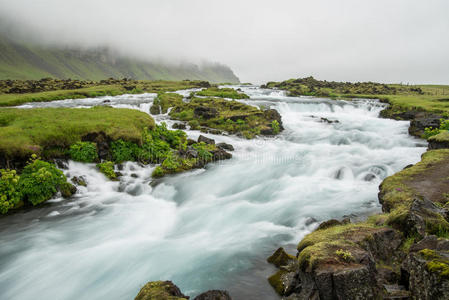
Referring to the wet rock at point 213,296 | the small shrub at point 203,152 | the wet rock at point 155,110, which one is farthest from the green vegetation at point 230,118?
the wet rock at point 213,296

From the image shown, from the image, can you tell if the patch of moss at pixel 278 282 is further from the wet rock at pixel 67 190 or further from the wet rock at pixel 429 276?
the wet rock at pixel 67 190

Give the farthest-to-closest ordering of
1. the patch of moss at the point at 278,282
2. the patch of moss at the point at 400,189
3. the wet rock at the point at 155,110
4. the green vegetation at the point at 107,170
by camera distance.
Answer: the wet rock at the point at 155,110, the green vegetation at the point at 107,170, the patch of moss at the point at 400,189, the patch of moss at the point at 278,282

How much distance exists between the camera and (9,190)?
1312 cm

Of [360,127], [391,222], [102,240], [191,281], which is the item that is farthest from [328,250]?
[360,127]

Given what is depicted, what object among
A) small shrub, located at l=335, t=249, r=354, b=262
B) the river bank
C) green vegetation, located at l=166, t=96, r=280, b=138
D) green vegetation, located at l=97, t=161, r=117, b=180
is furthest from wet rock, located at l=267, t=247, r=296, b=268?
green vegetation, located at l=166, t=96, r=280, b=138

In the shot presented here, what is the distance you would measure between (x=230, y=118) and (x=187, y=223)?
67.0 feet

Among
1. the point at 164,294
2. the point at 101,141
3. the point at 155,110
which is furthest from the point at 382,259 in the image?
the point at 155,110

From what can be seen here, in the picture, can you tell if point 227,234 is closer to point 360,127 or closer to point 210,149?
point 210,149

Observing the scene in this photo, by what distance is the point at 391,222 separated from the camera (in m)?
7.91

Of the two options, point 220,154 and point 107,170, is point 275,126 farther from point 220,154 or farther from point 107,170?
point 107,170

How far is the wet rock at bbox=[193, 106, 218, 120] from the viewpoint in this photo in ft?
108

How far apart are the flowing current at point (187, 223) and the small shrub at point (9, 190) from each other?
0.73 metres

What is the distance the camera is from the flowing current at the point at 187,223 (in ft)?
28.9

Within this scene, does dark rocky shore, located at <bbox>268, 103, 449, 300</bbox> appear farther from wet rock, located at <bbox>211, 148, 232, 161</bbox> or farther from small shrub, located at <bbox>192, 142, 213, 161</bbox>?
wet rock, located at <bbox>211, 148, 232, 161</bbox>
